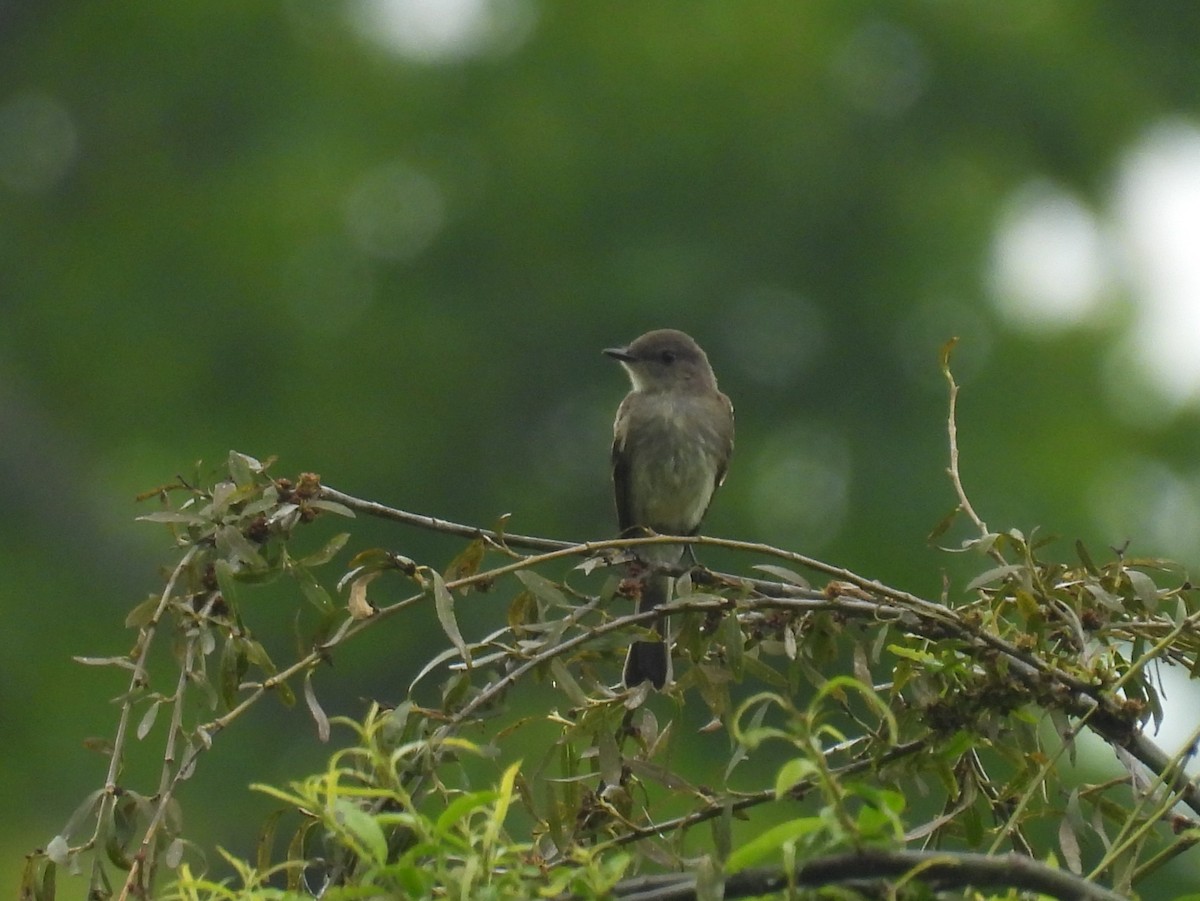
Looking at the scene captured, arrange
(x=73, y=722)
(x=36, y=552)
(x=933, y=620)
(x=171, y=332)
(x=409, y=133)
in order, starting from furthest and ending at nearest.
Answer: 1. (x=409, y=133)
2. (x=171, y=332)
3. (x=36, y=552)
4. (x=73, y=722)
5. (x=933, y=620)

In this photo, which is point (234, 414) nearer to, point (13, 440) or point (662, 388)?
point (13, 440)

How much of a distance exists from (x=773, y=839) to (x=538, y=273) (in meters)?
19.7

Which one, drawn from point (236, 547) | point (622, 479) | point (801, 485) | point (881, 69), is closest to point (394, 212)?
point (801, 485)

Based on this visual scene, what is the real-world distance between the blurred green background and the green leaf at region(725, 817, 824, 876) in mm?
14621

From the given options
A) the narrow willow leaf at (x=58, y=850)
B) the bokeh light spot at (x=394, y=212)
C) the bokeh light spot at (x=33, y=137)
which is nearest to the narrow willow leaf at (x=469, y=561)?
the narrow willow leaf at (x=58, y=850)

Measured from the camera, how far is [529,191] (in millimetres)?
21641

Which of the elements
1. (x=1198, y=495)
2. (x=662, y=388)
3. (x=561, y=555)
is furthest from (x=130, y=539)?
(x=561, y=555)

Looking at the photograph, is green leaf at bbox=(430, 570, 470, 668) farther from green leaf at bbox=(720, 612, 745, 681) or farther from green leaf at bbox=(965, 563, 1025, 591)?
green leaf at bbox=(965, 563, 1025, 591)

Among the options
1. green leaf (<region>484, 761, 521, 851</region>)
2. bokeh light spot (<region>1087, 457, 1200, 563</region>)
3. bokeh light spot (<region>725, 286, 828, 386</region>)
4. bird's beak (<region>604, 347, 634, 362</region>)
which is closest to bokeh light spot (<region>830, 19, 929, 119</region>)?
bokeh light spot (<region>725, 286, 828, 386</region>)

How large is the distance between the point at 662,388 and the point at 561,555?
14.9ft

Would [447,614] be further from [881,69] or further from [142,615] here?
[881,69]

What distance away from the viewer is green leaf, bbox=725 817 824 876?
1411 millimetres

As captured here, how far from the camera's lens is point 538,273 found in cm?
2102

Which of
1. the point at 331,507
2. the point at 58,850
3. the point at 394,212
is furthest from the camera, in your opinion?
the point at 394,212
